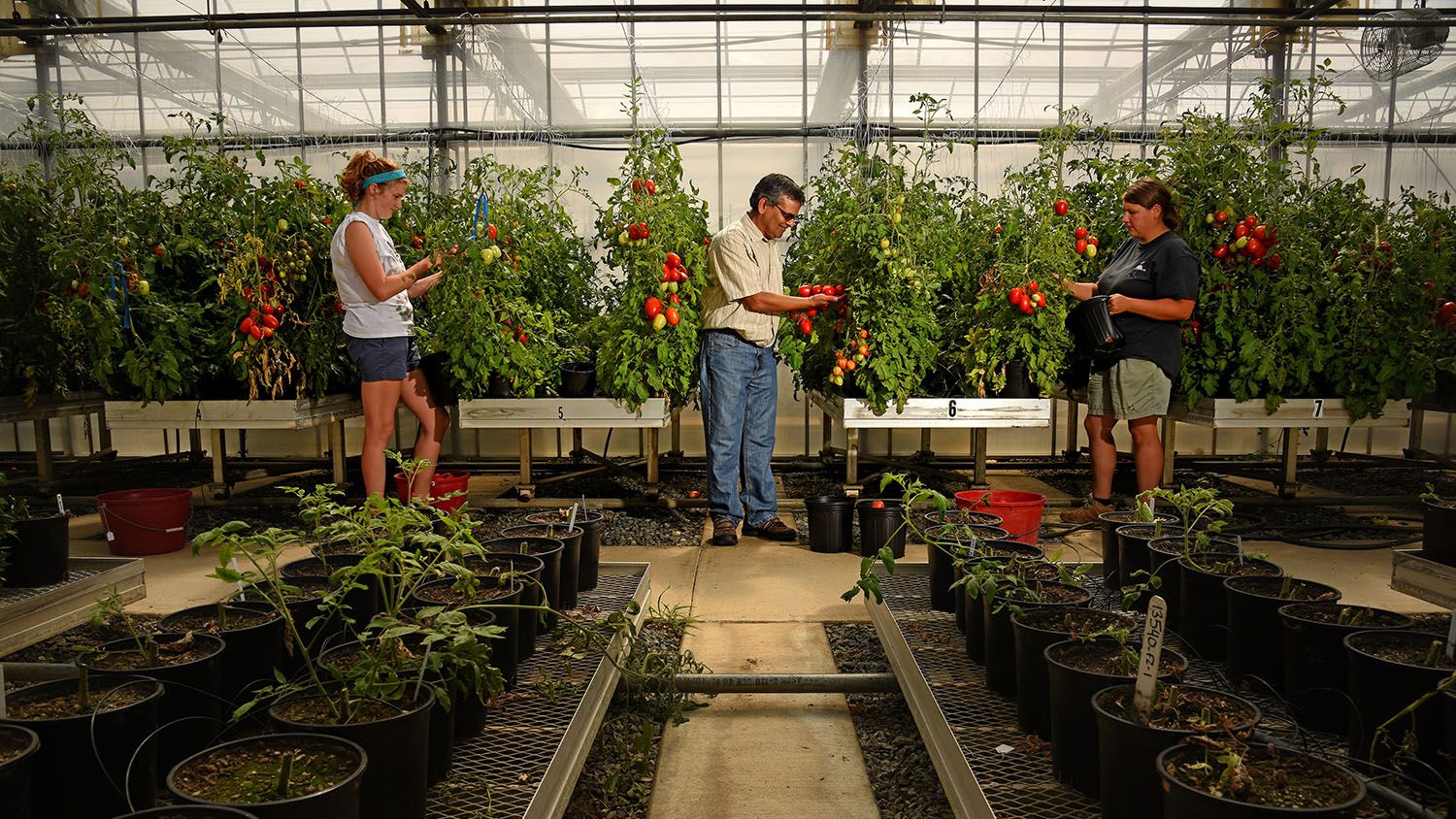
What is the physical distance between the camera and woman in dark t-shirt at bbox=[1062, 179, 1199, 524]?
443 centimetres

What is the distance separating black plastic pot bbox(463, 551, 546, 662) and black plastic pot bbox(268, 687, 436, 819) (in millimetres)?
668

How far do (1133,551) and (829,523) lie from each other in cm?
182

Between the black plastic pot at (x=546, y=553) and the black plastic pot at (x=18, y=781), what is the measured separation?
1.11 m

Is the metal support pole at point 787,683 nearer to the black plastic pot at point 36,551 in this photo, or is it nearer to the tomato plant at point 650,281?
the black plastic pot at point 36,551

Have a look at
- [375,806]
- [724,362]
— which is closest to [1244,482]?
[724,362]

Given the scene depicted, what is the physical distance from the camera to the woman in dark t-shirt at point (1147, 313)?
443 centimetres

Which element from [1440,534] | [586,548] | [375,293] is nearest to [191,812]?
[586,548]

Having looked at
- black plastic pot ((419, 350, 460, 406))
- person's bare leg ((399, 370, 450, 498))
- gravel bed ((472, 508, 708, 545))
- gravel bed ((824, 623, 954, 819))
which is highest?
black plastic pot ((419, 350, 460, 406))

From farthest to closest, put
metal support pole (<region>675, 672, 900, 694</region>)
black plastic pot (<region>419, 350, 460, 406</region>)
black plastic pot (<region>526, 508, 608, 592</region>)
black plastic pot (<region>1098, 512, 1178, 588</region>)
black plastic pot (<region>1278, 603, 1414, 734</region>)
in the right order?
black plastic pot (<region>419, 350, 460, 406</region>), black plastic pot (<region>526, 508, 608, 592</region>), black plastic pot (<region>1098, 512, 1178, 588</region>), metal support pole (<region>675, 672, 900, 694</region>), black plastic pot (<region>1278, 603, 1414, 734</region>)

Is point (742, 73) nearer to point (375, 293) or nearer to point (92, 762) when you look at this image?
point (375, 293)

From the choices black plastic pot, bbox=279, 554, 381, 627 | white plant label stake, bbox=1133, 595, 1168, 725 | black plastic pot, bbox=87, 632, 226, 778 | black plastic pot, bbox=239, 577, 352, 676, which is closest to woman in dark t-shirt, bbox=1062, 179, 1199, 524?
white plant label stake, bbox=1133, 595, 1168, 725

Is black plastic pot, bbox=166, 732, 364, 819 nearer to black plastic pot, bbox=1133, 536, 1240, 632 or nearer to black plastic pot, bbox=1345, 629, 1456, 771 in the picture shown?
black plastic pot, bbox=1345, 629, 1456, 771

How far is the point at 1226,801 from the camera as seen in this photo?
120cm

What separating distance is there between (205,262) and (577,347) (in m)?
1.97
